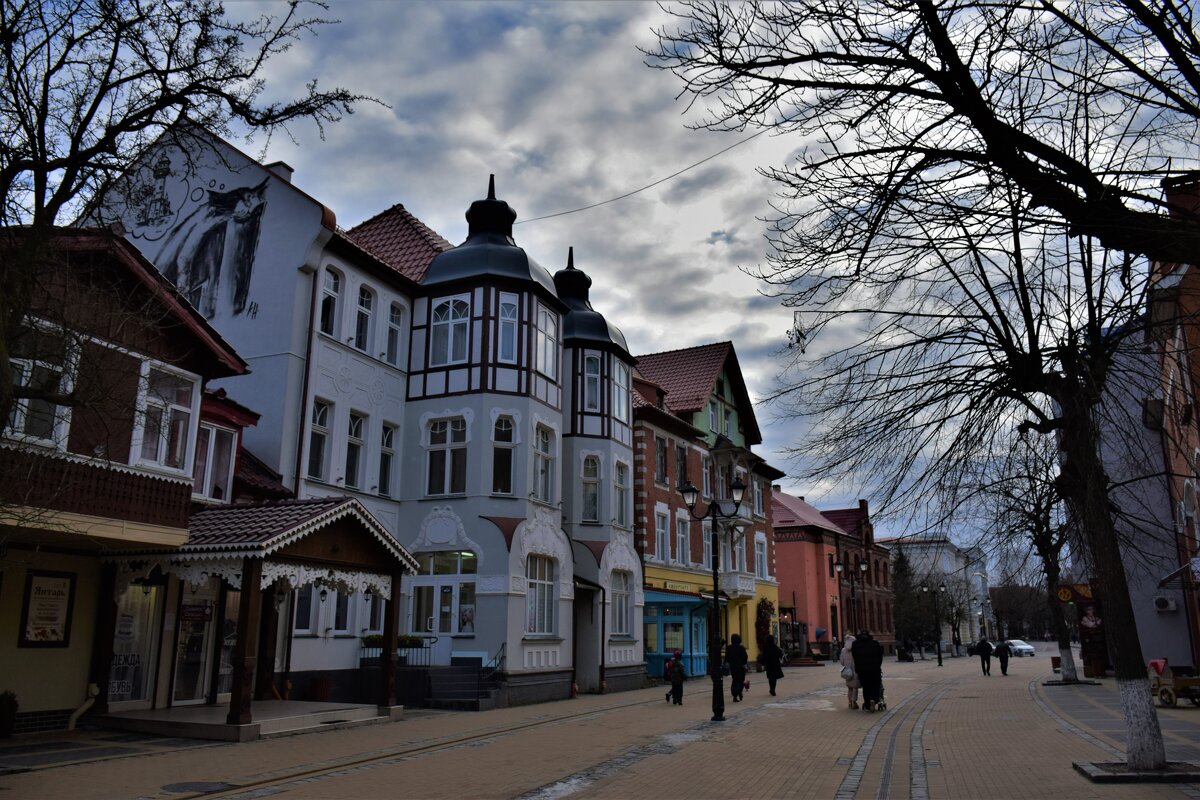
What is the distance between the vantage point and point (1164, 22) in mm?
7223

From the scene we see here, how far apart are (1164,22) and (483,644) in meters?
20.0

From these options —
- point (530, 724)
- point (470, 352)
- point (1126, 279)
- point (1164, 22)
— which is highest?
point (470, 352)

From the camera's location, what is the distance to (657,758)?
1373 centimetres

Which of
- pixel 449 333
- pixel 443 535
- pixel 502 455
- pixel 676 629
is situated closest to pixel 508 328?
pixel 449 333

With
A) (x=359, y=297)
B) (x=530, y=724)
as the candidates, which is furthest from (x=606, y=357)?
(x=530, y=724)

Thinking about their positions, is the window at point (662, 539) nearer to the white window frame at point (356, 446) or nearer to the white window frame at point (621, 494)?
the white window frame at point (621, 494)

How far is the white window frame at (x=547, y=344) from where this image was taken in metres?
26.9

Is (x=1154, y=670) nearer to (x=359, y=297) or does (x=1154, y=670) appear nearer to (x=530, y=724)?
(x=530, y=724)

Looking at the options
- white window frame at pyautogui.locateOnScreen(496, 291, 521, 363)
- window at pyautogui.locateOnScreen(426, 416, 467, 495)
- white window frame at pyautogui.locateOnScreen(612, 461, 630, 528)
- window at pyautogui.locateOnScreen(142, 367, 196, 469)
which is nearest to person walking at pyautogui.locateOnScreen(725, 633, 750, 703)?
white window frame at pyautogui.locateOnScreen(612, 461, 630, 528)

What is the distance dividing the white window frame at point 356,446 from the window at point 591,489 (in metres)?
8.08

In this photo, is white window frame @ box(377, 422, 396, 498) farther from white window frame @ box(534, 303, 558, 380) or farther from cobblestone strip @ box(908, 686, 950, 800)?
cobblestone strip @ box(908, 686, 950, 800)

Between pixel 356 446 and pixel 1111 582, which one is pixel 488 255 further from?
pixel 1111 582

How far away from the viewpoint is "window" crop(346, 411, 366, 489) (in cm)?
2398

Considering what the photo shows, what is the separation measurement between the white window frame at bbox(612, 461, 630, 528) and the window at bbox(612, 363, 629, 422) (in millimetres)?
1700
